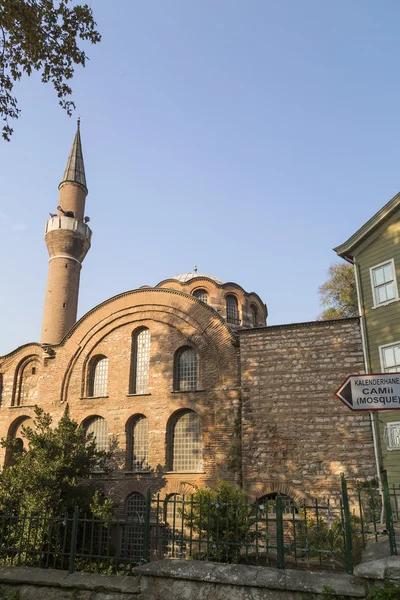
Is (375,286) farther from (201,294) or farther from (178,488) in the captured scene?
(201,294)

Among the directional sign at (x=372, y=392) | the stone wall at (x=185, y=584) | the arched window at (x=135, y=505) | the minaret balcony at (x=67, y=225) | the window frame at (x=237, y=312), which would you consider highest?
the minaret balcony at (x=67, y=225)

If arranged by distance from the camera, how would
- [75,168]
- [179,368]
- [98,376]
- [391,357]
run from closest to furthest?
[391,357], [179,368], [98,376], [75,168]

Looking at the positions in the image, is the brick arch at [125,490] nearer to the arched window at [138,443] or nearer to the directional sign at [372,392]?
the arched window at [138,443]

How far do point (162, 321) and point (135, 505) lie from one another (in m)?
6.74

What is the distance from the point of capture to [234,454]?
53.1ft

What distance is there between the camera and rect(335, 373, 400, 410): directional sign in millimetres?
5805

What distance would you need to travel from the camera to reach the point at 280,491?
48.3 ft

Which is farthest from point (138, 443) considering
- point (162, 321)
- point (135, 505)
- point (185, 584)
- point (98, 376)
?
point (185, 584)

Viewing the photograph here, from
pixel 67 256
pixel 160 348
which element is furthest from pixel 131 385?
pixel 67 256

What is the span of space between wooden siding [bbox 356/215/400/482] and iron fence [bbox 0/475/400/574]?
41.5 inches

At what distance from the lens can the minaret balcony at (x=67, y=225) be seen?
95.6ft

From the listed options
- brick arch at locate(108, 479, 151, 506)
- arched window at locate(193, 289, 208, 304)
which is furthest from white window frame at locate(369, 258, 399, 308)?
arched window at locate(193, 289, 208, 304)

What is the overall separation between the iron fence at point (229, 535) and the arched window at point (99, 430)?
9.89 ft

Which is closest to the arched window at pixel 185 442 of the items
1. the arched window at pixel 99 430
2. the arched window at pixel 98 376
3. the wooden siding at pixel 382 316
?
the arched window at pixel 99 430
